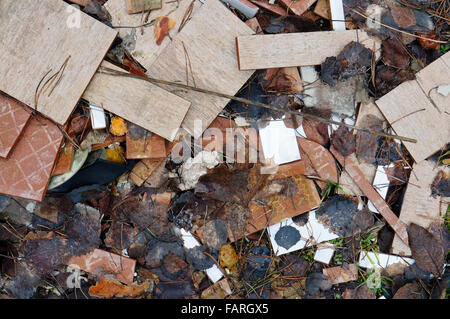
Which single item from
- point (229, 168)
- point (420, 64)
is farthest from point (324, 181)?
point (420, 64)

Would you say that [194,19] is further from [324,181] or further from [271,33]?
[324,181]

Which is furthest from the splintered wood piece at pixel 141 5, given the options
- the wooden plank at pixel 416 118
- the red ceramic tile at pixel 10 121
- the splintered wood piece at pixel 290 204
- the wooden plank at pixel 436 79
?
the wooden plank at pixel 436 79

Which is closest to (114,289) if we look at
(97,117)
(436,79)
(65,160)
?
(65,160)

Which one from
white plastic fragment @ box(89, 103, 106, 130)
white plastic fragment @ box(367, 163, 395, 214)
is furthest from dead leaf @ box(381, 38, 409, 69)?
white plastic fragment @ box(89, 103, 106, 130)

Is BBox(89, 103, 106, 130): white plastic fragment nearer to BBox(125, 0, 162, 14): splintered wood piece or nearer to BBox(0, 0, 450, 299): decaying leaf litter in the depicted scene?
BBox(0, 0, 450, 299): decaying leaf litter

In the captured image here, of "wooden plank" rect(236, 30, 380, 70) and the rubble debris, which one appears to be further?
the rubble debris

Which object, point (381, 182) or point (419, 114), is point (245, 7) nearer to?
point (419, 114)
